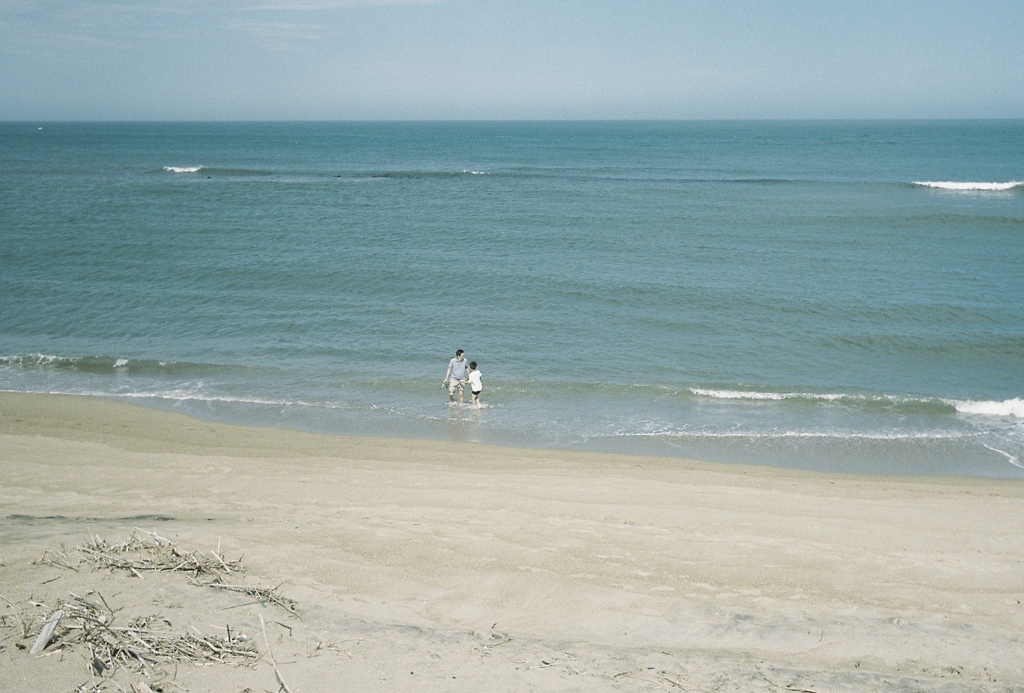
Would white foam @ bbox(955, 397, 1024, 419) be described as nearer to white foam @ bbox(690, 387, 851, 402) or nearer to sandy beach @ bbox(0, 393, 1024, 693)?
white foam @ bbox(690, 387, 851, 402)

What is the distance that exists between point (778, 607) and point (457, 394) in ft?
33.3

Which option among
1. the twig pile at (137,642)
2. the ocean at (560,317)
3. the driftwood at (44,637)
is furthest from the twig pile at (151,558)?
the ocean at (560,317)

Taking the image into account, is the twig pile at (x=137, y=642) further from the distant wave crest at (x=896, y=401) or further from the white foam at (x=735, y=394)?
the distant wave crest at (x=896, y=401)

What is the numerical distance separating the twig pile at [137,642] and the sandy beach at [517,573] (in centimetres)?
6

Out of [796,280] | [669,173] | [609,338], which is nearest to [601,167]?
[669,173]

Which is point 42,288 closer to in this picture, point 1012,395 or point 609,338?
point 609,338

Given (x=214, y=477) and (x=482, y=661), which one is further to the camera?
(x=214, y=477)

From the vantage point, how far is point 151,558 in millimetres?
7328

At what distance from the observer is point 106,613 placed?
244 inches

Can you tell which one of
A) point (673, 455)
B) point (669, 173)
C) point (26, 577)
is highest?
point (669, 173)

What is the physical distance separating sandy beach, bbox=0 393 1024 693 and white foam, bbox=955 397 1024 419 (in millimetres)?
→ 3468

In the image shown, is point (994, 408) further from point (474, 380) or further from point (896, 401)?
point (474, 380)

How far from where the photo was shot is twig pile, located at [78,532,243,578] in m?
7.18

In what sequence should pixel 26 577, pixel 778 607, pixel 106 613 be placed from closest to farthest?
1. pixel 106 613
2. pixel 26 577
3. pixel 778 607
